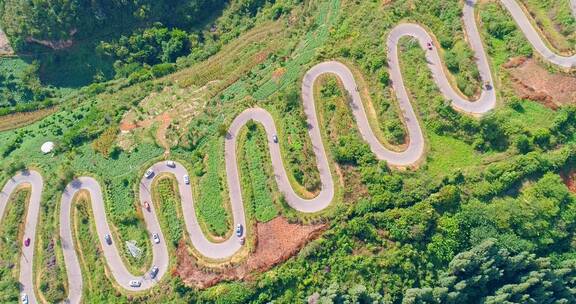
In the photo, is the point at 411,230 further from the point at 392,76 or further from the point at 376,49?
the point at 376,49

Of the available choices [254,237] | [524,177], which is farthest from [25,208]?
[524,177]

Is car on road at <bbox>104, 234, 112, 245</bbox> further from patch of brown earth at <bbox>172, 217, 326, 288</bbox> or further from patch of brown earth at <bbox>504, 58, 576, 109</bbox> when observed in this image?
patch of brown earth at <bbox>504, 58, 576, 109</bbox>

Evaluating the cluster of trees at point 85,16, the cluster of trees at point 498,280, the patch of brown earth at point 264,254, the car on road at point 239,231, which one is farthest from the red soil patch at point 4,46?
the cluster of trees at point 498,280

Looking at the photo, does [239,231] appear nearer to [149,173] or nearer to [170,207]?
[170,207]

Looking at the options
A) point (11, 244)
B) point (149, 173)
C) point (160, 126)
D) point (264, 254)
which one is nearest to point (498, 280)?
point (264, 254)

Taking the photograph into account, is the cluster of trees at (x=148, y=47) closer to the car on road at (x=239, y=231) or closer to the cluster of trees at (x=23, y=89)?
the cluster of trees at (x=23, y=89)

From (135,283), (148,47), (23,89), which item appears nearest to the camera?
(135,283)
